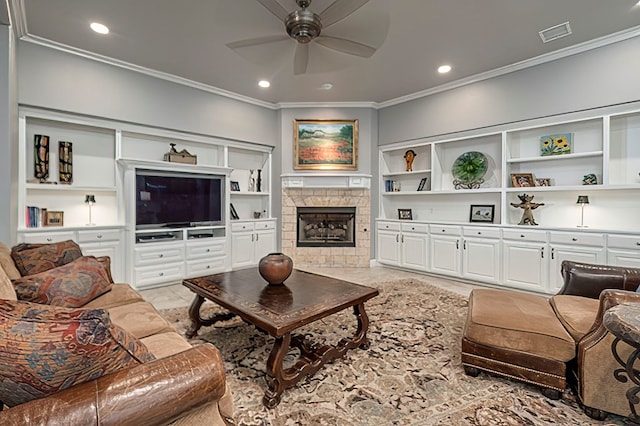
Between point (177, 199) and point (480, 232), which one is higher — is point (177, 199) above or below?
above

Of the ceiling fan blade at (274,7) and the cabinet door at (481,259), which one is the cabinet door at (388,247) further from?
the ceiling fan blade at (274,7)

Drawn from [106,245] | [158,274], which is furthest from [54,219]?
[158,274]

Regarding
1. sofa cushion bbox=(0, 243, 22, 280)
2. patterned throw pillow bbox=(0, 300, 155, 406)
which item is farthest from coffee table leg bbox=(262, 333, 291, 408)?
sofa cushion bbox=(0, 243, 22, 280)

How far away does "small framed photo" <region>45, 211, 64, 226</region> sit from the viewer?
3.63 meters

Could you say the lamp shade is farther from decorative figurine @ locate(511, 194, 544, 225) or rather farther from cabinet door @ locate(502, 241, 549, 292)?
cabinet door @ locate(502, 241, 549, 292)

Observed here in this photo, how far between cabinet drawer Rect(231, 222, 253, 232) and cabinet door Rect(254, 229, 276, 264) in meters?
0.19

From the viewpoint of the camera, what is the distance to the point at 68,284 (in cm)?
196

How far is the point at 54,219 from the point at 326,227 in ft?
13.0

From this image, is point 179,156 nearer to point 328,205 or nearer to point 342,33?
point 328,205

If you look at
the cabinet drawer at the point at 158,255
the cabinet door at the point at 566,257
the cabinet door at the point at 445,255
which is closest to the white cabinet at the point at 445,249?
the cabinet door at the point at 445,255

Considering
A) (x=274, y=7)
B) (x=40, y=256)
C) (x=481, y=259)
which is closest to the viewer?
(x=40, y=256)

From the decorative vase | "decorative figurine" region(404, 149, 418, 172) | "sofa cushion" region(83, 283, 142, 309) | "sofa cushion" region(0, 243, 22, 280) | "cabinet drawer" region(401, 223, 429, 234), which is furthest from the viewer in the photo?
"decorative figurine" region(404, 149, 418, 172)

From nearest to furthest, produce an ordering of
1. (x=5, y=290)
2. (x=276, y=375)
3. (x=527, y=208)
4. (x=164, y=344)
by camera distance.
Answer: (x=5, y=290) < (x=164, y=344) < (x=276, y=375) < (x=527, y=208)

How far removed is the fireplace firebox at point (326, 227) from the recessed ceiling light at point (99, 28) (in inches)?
140
